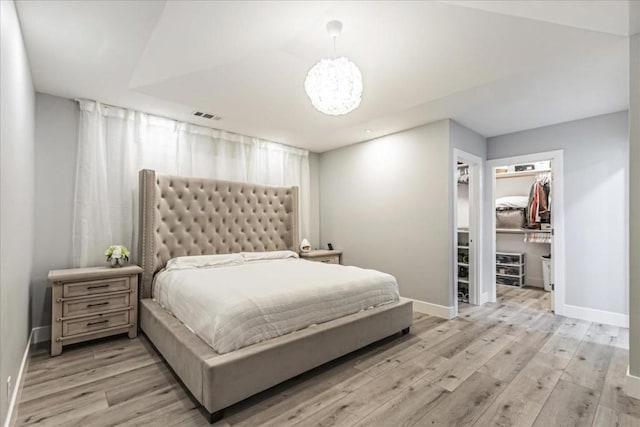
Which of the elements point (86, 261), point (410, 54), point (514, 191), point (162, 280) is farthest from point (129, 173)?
point (514, 191)

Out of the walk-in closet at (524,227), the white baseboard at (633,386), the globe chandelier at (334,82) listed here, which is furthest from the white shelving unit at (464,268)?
the globe chandelier at (334,82)

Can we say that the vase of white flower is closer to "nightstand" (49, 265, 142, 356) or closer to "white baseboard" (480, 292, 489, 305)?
"nightstand" (49, 265, 142, 356)

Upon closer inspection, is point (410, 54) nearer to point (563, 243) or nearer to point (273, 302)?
point (273, 302)

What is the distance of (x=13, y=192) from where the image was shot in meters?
1.86

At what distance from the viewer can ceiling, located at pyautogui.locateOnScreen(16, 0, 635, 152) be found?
6.05 feet

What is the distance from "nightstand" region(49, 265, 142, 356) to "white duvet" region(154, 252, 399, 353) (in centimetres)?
28

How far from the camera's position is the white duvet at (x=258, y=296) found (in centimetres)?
202

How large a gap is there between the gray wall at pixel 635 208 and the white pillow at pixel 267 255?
11.1 feet

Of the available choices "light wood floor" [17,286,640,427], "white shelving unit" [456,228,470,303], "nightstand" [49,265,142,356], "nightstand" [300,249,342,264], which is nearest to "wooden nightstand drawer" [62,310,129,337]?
"nightstand" [49,265,142,356]

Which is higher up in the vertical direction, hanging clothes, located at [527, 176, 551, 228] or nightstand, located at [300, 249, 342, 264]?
hanging clothes, located at [527, 176, 551, 228]

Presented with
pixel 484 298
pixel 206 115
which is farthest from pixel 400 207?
pixel 206 115

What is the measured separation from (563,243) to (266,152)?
4.24 metres

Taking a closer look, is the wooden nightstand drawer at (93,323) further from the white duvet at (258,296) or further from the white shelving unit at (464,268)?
the white shelving unit at (464,268)

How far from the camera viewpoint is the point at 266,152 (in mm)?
4742
